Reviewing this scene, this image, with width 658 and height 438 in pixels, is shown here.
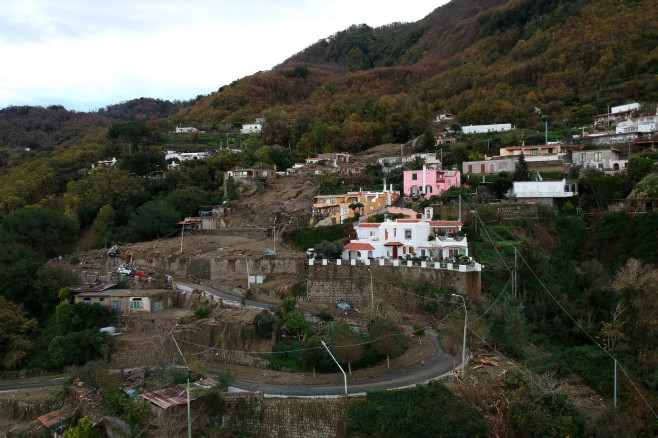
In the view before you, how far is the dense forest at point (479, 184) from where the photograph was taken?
17.7m

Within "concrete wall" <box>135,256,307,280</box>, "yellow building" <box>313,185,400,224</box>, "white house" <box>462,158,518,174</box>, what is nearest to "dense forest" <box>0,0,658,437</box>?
"white house" <box>462,158,518,174</box>

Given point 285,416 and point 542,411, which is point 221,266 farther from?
point 542,411

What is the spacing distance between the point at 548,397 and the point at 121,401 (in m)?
12.6

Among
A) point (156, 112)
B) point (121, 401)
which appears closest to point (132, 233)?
point (121, 401)

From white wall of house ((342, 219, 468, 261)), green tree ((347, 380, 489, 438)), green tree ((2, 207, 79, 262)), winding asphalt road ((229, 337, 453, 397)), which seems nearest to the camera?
green tree ((347, 380, 489, 438))

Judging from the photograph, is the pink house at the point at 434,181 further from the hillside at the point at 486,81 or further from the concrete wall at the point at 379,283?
the hillside at the point at 486,81

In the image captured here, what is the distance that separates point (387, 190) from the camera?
3219 centimetres

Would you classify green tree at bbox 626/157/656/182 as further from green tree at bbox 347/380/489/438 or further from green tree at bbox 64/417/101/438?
green tree at bbox 64/417/101/438

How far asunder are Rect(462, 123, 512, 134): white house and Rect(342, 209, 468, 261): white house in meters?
22.9

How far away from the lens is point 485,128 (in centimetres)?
4484

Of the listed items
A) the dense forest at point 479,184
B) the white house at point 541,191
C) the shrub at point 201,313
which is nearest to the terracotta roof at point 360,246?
the dense forest at point 479,184

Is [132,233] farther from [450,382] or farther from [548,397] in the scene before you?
[548,397]

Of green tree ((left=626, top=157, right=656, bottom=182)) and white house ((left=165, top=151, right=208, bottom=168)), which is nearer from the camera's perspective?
green tree ((left=626, top=157, right=656, bottom=182))

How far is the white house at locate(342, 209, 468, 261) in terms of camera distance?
75.7 feet
